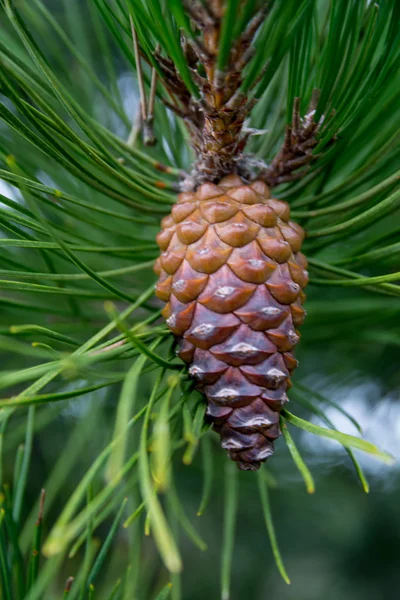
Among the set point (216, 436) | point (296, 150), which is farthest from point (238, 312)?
point (216, 436)

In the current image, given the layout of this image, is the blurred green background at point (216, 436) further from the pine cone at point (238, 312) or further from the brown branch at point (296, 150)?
the pine cone at point (238, 312)

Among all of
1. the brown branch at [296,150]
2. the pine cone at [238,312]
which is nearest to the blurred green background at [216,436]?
the brown branch at [296,150]

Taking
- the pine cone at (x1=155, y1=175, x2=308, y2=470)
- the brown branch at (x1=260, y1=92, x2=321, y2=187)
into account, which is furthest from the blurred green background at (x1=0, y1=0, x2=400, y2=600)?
the pine cone at (x1=155, y1=175, x2=308, y2=470)

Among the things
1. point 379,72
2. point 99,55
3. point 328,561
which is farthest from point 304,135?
point 328,561

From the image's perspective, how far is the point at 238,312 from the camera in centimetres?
51

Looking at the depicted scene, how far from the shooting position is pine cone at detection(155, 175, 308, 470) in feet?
1.67

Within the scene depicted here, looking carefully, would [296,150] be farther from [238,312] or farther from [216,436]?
[216,436]

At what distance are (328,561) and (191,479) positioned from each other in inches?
23.2

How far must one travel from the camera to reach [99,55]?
130cm

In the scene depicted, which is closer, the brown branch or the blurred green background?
the brown branch

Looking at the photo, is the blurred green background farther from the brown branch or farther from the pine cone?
the pine cone

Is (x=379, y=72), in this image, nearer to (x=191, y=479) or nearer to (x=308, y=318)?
(x=308, y=318)

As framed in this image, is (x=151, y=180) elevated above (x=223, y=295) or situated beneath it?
elevated above

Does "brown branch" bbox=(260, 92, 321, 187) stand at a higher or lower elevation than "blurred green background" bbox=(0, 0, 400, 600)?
higher
